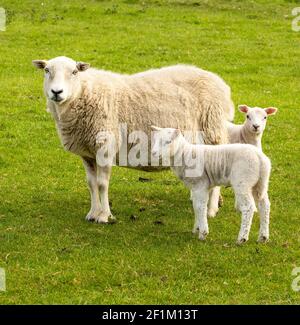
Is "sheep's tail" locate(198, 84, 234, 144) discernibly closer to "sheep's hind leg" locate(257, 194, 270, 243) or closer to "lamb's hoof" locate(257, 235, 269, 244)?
"sheep's hind leg" locate(257, 194, 270, 243)

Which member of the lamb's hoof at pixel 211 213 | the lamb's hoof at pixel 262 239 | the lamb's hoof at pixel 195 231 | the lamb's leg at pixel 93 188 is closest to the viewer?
the lamb's hoof at pixel 262 239

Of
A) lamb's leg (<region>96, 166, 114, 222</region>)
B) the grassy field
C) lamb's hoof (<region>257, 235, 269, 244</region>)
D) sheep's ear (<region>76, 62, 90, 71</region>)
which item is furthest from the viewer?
lamb's leg (<region>96, 166, 114, 222</region>)

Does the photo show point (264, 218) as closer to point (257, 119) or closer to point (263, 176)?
point (263, 176)

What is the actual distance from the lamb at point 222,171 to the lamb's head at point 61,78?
1215mm

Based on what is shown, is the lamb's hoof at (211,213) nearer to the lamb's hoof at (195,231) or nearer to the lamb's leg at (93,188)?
the lamb's hoof at (195,231)

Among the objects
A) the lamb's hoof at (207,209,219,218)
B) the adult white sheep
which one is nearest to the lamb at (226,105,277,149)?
the adult white sheep

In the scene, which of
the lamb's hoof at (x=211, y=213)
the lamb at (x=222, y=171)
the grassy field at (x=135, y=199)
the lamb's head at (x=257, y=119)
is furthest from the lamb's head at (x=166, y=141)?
the lamb's head at (x=257, y=119)

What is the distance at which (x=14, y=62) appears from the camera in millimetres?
18797

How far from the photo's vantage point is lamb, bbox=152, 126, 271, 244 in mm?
8625

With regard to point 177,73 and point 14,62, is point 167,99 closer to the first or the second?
point 177,73

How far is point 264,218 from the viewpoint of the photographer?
8.85 metres

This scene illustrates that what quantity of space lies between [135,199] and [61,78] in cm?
241

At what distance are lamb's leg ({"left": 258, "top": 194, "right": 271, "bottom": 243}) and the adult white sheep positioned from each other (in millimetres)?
1609

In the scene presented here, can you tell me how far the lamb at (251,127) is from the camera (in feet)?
34.2
